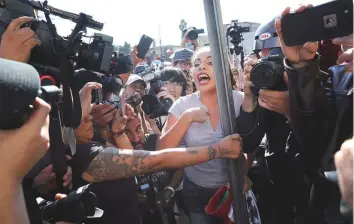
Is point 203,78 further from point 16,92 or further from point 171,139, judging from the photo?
point 16,92

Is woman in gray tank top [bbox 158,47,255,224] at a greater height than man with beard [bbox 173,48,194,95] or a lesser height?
lesser

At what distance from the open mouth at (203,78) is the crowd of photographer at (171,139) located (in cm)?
1

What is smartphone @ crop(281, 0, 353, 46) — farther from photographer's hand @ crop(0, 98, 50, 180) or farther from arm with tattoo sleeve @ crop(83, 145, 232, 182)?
photographer's hand @ crop(0, 98, 50, 180)

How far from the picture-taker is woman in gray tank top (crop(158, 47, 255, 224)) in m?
2.09

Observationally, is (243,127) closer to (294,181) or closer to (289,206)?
(294,181)

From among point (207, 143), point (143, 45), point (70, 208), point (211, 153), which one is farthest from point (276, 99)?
point (143, 45)

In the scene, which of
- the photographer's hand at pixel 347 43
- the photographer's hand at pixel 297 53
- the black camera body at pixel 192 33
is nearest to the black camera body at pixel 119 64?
the photographer's hand at pixel 297 53

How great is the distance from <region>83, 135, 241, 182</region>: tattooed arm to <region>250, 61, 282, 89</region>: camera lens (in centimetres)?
42

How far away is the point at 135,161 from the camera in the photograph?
1768 millimetres

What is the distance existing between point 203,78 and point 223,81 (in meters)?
0.91

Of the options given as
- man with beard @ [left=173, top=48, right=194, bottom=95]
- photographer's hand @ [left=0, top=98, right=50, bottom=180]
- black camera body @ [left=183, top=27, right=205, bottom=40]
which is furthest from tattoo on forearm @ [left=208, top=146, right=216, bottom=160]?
black camera body @ [left=183, top=27, right=205, bottom=40]

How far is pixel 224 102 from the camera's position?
1479 mm

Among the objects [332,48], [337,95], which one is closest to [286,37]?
[337,95]

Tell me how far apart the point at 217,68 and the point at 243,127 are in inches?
18.9
